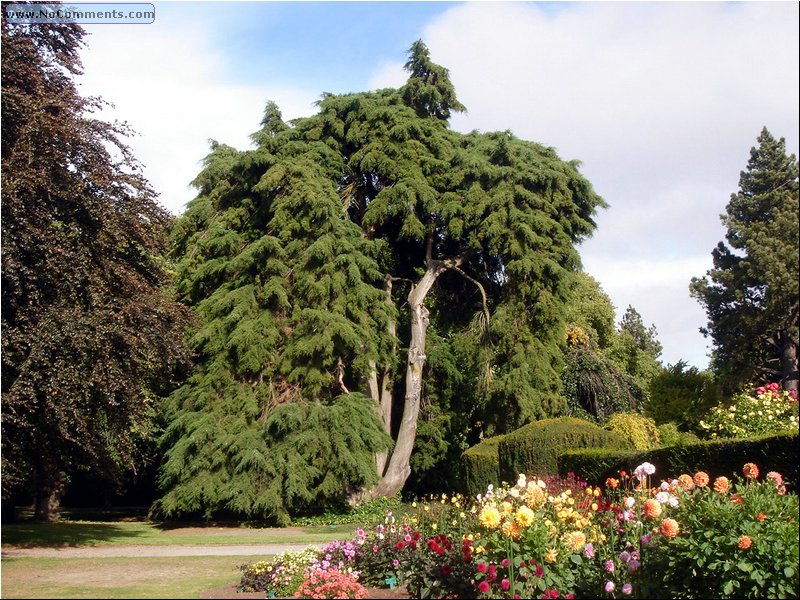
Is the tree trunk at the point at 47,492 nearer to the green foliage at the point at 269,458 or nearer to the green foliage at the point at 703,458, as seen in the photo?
the green foliage at the point at 269,458

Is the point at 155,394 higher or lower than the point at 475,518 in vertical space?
higher

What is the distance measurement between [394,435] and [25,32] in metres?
14.2

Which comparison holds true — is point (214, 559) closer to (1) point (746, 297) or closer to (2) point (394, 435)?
(1) point (746, 297)

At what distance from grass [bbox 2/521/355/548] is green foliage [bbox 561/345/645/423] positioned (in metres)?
8.54

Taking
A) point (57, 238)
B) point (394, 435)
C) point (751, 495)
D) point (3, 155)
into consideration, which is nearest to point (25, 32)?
point (3, 155)

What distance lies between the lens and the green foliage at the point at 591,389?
71.0 ft

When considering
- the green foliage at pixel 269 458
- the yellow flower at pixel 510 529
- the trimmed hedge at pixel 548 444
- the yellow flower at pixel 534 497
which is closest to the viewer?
the yellow flower at pixel 510 529

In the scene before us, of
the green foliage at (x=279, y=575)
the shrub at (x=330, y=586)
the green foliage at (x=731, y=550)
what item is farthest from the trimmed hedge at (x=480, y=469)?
the green foliage at (x=731, y=550)

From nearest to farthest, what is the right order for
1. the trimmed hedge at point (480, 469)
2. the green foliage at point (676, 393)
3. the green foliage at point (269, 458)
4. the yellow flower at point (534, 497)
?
the yellow flower at point (534, 497)
the trimmed hedge at point (480, 469)
the green foliage at point (269, 458)
the green foliage at point (676, 393)

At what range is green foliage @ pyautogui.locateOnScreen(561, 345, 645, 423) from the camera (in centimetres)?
2164

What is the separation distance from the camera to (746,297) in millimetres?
7391

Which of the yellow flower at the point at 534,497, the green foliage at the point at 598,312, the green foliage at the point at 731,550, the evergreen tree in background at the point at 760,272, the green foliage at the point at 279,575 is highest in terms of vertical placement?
the green foliage at the point at 598,312

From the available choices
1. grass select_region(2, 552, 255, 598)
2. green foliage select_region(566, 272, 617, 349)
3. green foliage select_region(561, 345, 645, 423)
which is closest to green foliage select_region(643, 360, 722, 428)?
green foliage select_region(561, 345, 645, 423)

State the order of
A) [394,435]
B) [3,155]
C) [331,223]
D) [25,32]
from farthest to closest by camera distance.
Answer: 1. [394,435]
2. [331,223]
3. [25,32]
4. [3,155]
